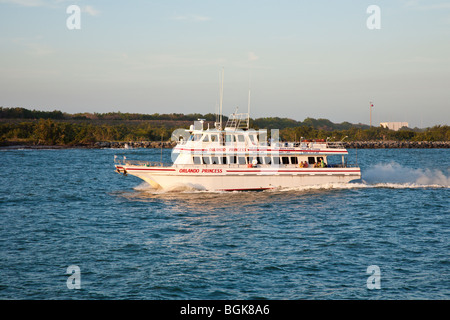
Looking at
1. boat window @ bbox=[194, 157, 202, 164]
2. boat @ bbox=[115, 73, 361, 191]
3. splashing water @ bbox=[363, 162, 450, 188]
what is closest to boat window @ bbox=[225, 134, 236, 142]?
boat @ bbox=[115, 73, 361, 191]

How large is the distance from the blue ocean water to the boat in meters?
1.00

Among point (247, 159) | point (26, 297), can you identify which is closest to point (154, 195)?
point (247, 159)

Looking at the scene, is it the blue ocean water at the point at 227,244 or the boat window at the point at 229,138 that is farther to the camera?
the boat window at the point at 229,138

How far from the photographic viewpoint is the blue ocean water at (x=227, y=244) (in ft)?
54.6

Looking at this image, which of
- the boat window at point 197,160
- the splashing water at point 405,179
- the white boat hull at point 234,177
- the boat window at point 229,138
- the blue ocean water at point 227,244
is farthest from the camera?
the splashing water at point 405,179

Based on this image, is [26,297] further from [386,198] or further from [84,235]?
[386,198]

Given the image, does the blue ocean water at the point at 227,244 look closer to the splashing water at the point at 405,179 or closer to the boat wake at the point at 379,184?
the boat wake at the point at 379,184

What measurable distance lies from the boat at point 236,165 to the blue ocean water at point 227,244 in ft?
3.27

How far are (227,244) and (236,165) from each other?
15418 millimetres

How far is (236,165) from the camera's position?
37.8 meters

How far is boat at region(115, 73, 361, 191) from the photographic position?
36.8 m

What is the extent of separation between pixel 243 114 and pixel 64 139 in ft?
441

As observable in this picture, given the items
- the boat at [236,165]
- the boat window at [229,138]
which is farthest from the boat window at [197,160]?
the boat window at [229,138]
